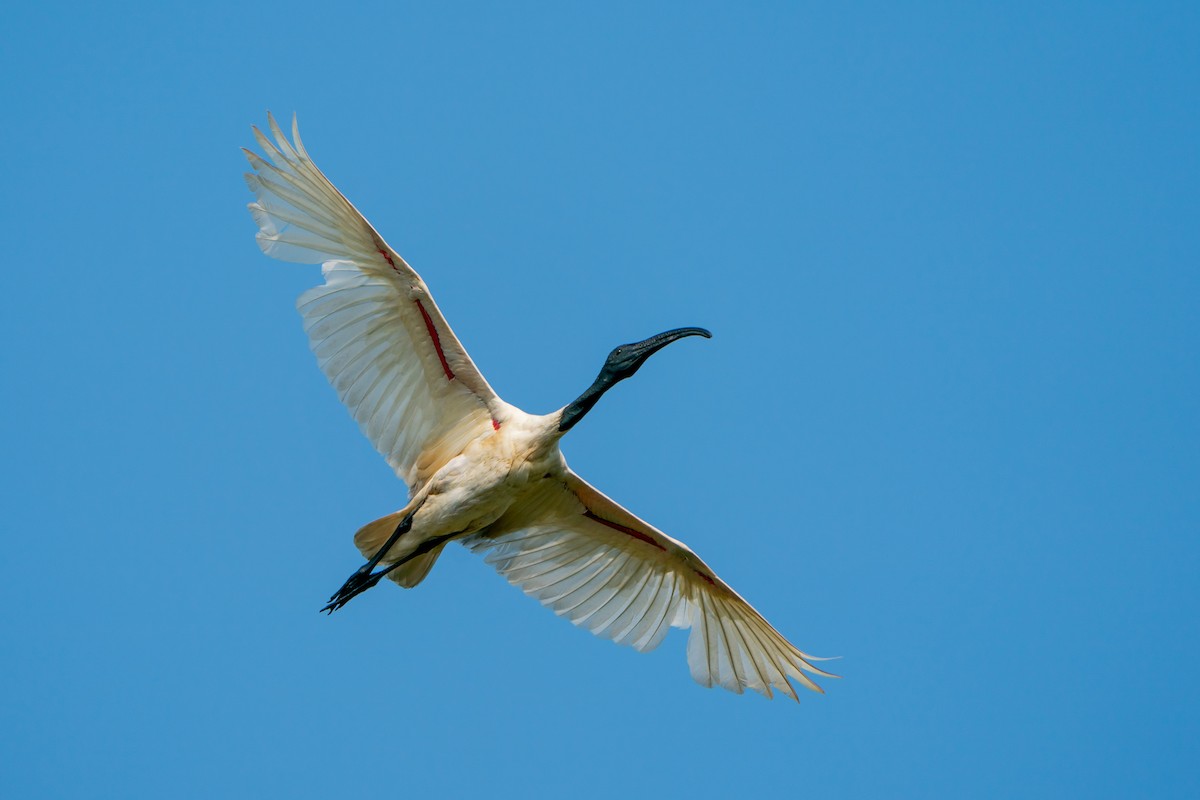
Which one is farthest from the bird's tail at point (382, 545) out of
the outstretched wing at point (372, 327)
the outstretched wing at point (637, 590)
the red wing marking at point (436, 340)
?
the red wing marking at point (436, 340)

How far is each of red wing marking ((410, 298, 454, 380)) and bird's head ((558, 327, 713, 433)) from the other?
3.47 ft

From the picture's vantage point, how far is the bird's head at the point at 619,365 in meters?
12.5

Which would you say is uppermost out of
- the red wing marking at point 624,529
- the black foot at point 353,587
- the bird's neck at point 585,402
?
the bird's neck at point 585,402

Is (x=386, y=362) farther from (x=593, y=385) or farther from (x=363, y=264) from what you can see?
(x=593, y=385)

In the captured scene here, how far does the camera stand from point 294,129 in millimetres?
12148

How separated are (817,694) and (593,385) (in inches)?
134

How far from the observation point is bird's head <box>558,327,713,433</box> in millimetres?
12547

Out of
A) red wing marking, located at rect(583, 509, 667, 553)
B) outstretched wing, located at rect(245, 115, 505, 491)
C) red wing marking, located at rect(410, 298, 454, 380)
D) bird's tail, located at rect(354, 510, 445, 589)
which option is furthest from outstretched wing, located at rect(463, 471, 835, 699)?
→ red wing marking, located at rect(410, 298, 454, 380)

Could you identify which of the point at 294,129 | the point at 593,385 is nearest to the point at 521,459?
the point at 593,385

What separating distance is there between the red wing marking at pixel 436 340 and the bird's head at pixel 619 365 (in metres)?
1.06

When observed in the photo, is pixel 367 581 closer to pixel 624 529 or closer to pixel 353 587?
pixel 353 587

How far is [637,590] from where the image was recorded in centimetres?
1398

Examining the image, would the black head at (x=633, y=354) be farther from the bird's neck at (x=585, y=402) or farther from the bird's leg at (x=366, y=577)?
the bird's leg at (x=366, y=577)

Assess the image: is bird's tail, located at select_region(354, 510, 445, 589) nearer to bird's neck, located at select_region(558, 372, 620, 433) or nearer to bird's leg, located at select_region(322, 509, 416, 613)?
bird's leg, located at select_region(322, 509, 416, 613)
